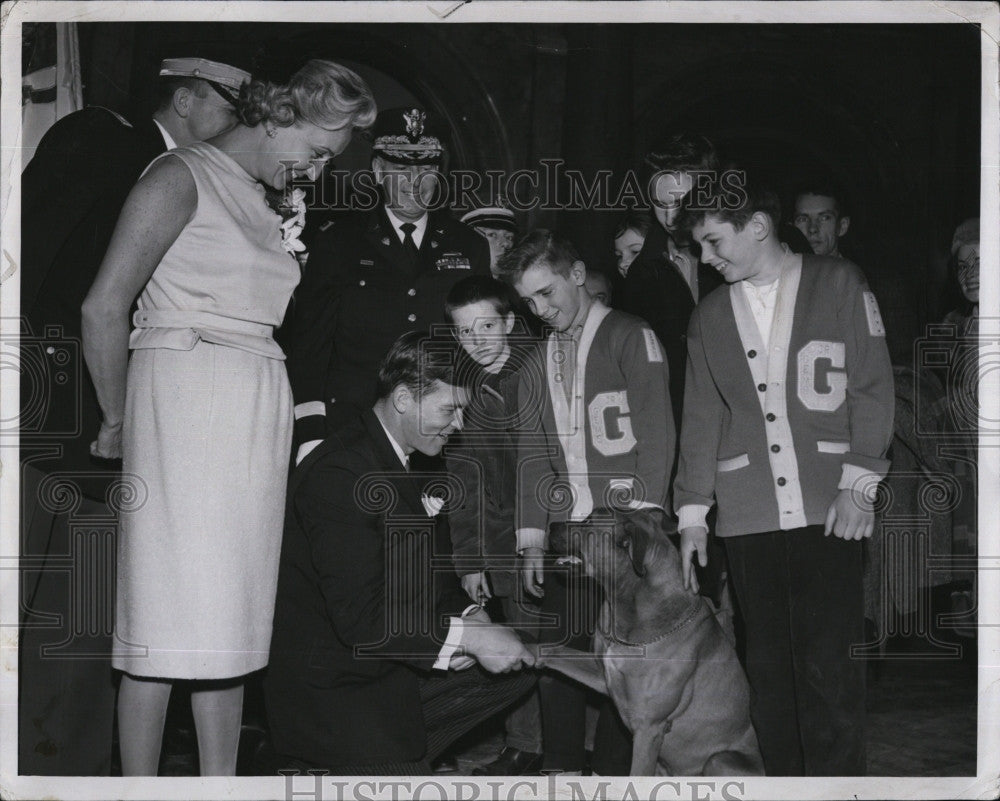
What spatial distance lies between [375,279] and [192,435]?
825mm

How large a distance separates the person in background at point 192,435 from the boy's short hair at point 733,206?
4.83ft

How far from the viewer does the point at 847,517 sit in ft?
13.1

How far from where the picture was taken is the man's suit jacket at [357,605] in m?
3.87

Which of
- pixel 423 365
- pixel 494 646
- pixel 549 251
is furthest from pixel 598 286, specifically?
pixel 494 646

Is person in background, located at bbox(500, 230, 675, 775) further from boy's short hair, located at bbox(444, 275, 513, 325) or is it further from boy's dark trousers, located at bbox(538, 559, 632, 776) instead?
boy's short hair, located at bbox(444, 275, 513, 325)

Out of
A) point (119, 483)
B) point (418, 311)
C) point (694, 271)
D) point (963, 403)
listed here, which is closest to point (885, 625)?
point (963, 403)

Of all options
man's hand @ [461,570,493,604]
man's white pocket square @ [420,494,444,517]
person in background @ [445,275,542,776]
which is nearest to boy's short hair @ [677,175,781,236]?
person in background @ [445,275,542,776]

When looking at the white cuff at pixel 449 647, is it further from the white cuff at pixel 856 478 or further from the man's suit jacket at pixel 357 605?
the white cuff at pixel 856 478

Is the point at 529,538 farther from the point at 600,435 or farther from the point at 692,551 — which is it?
the point at 692,551

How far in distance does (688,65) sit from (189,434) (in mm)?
2165

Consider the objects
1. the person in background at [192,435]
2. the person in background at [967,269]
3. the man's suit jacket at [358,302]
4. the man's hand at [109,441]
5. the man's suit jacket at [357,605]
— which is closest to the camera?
Answer: the man's suit jacket at [357,605]

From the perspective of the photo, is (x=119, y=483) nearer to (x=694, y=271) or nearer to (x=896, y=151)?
(x=694, y=271)

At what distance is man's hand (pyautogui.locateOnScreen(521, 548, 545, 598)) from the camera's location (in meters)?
4.14

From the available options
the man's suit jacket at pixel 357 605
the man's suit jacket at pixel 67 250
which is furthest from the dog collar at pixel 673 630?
the man's suit jacket at pixel 67 250
